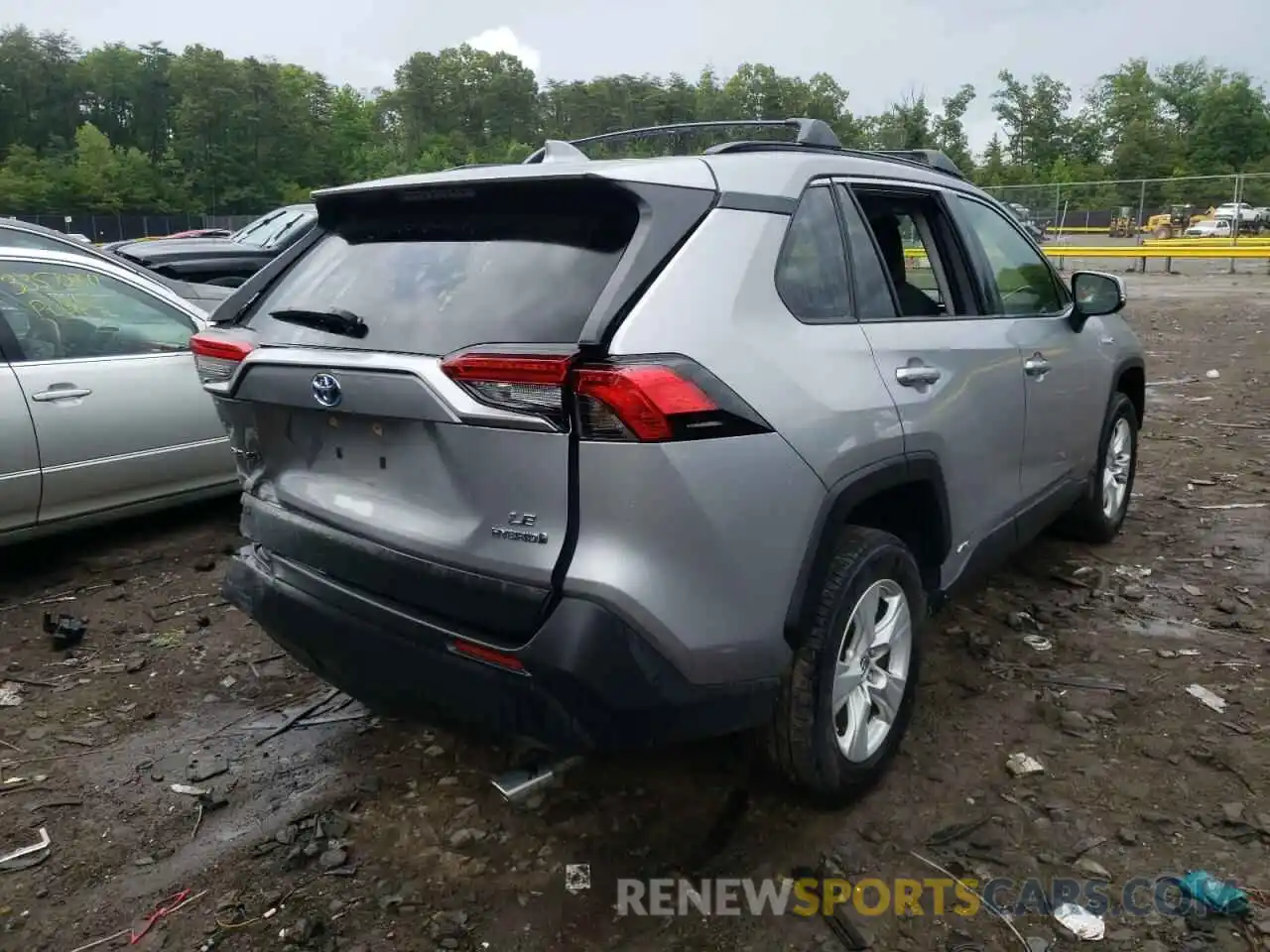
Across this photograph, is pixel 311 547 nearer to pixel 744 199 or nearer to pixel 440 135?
pixel 744 199

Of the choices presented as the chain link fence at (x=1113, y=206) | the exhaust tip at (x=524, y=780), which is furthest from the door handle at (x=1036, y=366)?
the chain link fence at (x=1113, y=206)

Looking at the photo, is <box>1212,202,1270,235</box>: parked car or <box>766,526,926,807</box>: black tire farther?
<box>1212,202,1270,235</box>: parked car

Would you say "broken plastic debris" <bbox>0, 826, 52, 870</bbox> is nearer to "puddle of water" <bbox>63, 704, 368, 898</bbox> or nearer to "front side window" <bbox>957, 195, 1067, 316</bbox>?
"puddle of water" <bbox>63, 704, 368, 898</bbox>

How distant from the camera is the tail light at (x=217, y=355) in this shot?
278cm

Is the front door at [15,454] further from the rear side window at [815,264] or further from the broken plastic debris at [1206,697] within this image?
the broken plastic debris at [1206,697]

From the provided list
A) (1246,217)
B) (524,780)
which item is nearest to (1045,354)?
(524,780)

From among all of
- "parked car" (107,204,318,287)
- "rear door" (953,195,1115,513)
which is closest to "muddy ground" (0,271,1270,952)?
"rear door" (953,195,1115,513)

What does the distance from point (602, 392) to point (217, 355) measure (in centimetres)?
140

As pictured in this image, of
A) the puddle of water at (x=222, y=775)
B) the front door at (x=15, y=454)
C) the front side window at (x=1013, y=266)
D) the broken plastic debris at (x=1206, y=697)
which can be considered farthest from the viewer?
the front door at (x=15, y=454)

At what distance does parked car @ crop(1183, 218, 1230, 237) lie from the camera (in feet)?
90.2

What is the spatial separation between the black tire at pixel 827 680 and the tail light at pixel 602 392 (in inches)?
25.7

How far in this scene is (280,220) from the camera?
1324cm

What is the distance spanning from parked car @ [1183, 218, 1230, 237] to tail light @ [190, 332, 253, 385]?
Result: 3082cm

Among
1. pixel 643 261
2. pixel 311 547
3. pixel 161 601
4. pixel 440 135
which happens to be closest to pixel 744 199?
pixel 643 261
